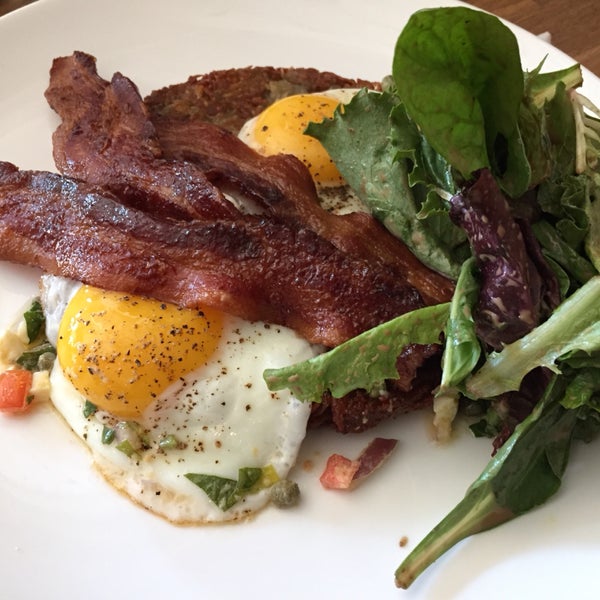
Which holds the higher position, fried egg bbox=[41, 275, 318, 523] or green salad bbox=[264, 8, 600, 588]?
green salad bbox=[264, 8, 600, 588]

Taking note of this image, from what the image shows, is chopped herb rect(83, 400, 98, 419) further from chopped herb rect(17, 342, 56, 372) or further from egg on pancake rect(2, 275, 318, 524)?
chopped herb rect(17, 342, 56, 372)

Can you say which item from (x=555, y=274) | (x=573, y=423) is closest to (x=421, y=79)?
(x=555, y=274)

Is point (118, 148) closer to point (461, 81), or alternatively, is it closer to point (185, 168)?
point (185, 168)

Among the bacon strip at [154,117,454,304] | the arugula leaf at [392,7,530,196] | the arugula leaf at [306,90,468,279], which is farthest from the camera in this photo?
the bacon strip at [154,117,454,304]

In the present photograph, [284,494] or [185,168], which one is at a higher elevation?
[185,168]

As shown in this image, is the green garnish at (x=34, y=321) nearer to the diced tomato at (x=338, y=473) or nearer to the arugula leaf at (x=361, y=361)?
the arugula leaf at (x=361, y=361)

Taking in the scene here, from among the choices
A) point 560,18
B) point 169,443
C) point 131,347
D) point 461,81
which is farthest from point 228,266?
point 560,18

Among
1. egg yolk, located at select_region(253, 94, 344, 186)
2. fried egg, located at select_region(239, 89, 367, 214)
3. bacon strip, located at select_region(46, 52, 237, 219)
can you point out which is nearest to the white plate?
bacon strip, located at select_region(46, 52, 237, 219)

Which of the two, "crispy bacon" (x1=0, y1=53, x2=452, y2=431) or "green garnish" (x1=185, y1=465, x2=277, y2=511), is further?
"crispy bacon" (x1=0, y1=53, x2=452, y2=431)
